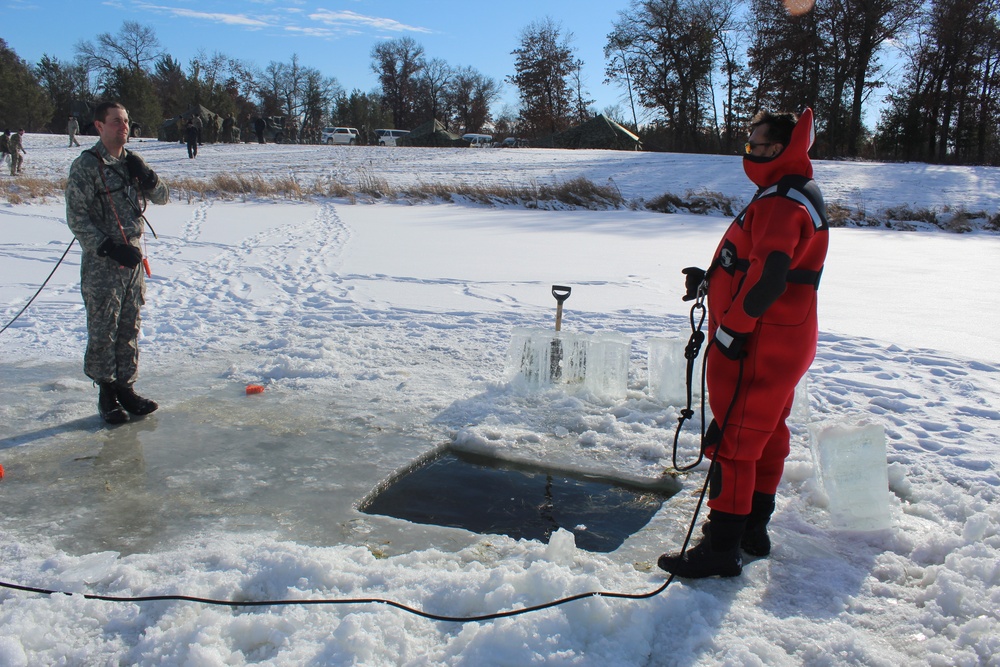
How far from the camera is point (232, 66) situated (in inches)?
2601

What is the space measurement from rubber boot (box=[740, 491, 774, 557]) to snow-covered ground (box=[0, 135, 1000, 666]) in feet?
0.22

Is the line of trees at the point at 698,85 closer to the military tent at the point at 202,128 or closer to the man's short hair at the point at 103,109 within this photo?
the military tent at the point at 202,128

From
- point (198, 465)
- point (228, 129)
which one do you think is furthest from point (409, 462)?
point (228, 129)

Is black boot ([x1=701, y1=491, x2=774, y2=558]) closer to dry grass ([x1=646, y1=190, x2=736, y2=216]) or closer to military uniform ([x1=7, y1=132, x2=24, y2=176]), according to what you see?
dry grass ([x1=646, y1=190, x2=736, y2=216])

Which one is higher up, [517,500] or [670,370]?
[670,370]

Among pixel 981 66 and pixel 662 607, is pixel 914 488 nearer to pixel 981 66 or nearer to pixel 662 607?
pixel 662 607

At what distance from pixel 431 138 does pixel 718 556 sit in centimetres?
4233

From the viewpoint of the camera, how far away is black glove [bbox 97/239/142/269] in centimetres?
416

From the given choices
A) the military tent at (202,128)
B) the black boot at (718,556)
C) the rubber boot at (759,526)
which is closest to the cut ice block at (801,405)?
the rubber boot at (759,526)

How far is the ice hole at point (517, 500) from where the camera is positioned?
3.35 metres

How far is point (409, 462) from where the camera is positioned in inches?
155

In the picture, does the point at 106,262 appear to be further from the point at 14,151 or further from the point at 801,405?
the point at 14,151

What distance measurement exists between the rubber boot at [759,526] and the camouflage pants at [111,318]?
11.7 ft

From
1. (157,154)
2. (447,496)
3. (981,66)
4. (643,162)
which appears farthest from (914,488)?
(981,66)
